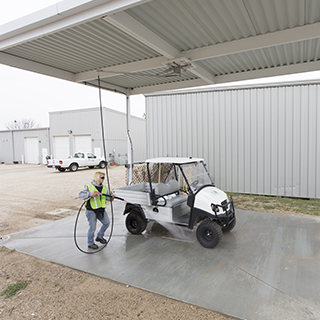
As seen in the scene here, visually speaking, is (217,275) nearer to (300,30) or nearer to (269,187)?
(300,30)

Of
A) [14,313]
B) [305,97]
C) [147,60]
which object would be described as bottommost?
[14,313]

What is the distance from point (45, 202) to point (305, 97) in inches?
397

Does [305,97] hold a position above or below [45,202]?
above

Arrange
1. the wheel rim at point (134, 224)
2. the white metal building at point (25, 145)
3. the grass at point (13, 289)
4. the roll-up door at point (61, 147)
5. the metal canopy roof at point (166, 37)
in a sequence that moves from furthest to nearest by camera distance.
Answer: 1. the white metal building at point (25, 145)
2. the roll-up door at point (61, 147)
3. the wheel rim at point (134, 224)
4. the metal canopy roof at point (166, 37)
5. the grass at point (13, 289)

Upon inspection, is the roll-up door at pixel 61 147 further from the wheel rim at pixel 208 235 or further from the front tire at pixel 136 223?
the wheel rim at pixel 208 235

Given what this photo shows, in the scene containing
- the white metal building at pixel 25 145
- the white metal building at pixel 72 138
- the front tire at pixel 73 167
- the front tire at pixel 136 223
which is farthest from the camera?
the white metal building at pixel 25 145

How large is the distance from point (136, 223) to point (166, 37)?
3.96 meters

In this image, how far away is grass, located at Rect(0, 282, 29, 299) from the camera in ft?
10.6

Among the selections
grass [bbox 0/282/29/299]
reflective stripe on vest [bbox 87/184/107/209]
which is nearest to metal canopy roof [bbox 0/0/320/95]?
reflective stripe on vest [bbox 87/184/107/209]

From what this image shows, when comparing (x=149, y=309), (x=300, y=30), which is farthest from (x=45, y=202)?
(x=300, y=30)

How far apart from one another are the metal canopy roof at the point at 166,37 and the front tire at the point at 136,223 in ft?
11.5

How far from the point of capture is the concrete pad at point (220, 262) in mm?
2912

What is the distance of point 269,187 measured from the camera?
9.09 metres

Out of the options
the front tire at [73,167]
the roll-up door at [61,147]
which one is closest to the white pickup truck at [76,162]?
the front tire at [73,167]
